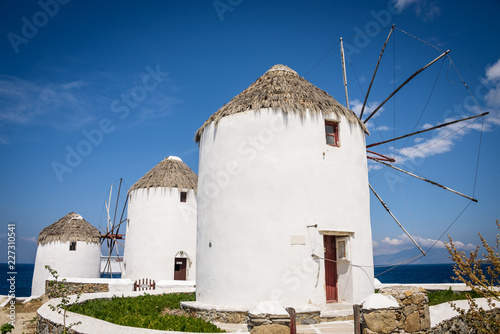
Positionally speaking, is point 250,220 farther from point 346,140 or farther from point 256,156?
point 346,140

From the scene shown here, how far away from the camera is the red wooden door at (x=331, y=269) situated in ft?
34.9

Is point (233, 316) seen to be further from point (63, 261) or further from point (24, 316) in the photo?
point (63, 261)

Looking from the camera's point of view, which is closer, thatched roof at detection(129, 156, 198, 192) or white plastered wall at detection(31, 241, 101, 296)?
thatched roof at detection(129, 156, 198, 192)

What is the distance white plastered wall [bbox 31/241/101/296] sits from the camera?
84.1 feet

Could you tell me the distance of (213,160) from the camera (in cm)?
1150

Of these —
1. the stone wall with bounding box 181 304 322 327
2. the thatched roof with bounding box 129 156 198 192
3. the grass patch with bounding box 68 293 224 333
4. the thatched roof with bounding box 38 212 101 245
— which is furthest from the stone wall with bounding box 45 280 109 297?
the stone wall with bounding box 181 304 322 327

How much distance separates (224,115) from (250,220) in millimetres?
3364

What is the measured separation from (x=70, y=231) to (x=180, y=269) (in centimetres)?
953

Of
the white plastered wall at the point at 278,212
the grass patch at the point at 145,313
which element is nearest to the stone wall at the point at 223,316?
the white plastered wall at the point at 278,212

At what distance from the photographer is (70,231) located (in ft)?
86.8

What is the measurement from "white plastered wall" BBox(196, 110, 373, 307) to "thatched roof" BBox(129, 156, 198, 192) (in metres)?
12.3

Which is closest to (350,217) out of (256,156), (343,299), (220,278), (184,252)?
(343,299)

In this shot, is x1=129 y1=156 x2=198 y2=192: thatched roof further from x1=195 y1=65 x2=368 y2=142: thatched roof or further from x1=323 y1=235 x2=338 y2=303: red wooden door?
x1=323 y1=235 x2=338 y2=303: red wooden door

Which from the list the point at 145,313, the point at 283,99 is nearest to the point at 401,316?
the point at 145,313
